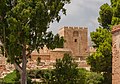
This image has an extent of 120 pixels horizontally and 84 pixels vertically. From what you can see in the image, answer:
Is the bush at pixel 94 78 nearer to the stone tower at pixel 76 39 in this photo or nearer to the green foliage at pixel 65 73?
the green foliage at pixel 65 73

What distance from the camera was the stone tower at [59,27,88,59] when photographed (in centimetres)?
5038

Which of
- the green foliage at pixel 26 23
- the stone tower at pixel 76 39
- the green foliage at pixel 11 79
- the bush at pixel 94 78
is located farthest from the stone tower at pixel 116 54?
the stone tower at pixel 76 39

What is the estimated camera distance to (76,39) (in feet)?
168

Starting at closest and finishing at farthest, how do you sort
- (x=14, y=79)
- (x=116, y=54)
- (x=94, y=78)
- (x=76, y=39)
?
(x=116, y=54) → (x=14, y=79) → (x=94, y=78) → (x=76, y=39)

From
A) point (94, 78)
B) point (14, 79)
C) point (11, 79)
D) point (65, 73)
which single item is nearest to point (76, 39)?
point (11, 79)

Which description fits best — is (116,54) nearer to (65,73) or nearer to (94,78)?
(65,73)

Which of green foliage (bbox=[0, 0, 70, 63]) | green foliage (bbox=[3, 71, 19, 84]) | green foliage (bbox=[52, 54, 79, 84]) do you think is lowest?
green foliage (bbox=[3, 71, 19, 84])

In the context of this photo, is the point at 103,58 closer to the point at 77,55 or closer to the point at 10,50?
the point at 10,50

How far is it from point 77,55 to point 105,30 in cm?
2996

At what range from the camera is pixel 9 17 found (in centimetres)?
1420

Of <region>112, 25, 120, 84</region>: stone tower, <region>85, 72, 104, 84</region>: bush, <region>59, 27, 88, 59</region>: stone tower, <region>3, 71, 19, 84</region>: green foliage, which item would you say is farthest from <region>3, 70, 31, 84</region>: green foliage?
<region>59, 27, 88, 59</region>: stone tower

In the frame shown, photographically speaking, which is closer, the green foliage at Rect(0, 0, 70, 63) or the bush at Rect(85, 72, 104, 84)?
the green foliage at Rect(0, 0, 70, 63)

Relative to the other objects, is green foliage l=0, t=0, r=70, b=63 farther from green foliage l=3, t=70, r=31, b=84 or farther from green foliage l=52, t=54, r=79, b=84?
green foliage l=3, t=70, r=31, b=84

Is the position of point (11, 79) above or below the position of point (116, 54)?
below
